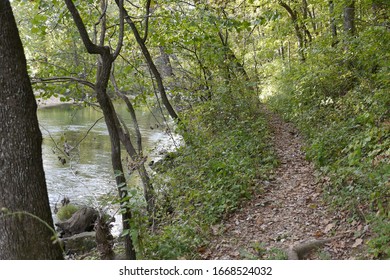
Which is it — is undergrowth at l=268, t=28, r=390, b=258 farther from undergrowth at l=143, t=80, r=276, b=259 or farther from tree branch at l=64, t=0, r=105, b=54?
tree branch at l=64, t=0, r=105, b=54

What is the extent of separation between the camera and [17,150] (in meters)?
3.62

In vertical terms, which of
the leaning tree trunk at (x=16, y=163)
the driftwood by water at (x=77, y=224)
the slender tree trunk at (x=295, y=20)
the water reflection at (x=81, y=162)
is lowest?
the driftwood by water at (x=77, y=224)

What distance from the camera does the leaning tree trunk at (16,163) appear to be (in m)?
3.60

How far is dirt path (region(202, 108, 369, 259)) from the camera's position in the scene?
4.64 metres

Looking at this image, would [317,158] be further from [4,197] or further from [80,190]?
[80,190]

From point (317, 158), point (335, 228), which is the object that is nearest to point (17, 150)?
point (335, 228)

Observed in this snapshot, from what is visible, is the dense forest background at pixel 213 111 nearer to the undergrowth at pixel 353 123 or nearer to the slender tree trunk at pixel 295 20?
the undergrowth at pixel 353 123

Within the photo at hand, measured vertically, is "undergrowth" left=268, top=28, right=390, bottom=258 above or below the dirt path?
above

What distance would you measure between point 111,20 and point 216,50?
4189 millimetres

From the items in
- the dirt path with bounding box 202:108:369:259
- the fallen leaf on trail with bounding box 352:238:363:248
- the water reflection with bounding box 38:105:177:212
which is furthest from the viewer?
the water reflection with bounding box 38:105:177:212

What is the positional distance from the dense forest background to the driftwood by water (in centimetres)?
256

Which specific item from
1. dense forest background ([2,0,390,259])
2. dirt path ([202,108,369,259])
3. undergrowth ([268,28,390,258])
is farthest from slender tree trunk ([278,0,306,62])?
dirt path ([202,108,369,259])

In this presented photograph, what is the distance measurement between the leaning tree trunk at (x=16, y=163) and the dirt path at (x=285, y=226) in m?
2.60

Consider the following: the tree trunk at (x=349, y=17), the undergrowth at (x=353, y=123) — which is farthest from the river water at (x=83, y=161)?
the tree trunk at (x=349, y=17)
